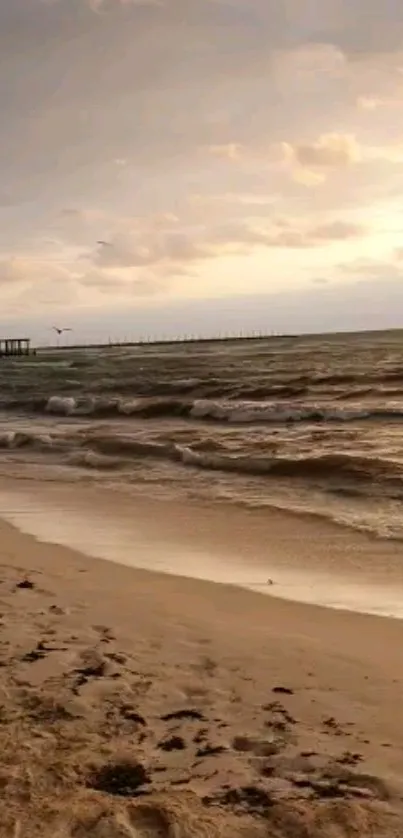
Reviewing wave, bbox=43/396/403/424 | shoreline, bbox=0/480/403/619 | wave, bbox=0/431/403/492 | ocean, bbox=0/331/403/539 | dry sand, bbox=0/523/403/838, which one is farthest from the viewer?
wave, bbox=43/396/403/424

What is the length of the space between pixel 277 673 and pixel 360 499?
250 inches

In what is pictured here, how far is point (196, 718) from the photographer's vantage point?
3932 mm

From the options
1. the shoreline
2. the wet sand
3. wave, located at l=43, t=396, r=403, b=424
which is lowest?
the shoreline

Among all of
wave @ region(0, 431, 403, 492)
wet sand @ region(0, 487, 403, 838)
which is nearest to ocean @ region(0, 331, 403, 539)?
wave @ region(0, 431, 403, 492)

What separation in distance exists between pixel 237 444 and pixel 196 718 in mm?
12431

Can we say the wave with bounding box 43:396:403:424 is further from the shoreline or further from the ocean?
the shoreline

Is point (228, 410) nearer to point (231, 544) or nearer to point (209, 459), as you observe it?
point (209, 459)

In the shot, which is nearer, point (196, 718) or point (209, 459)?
point (196, 718)

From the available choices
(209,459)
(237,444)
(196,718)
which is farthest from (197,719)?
(237,444)

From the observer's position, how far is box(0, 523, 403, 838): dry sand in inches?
A: 122

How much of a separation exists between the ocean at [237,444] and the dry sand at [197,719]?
361 centimetres

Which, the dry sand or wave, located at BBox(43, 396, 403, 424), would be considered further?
wave, located at BBox(43, 396, 403, 424)

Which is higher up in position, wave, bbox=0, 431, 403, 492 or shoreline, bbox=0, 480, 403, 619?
wave, bbox=0, 431, 403, 492

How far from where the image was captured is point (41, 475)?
541 inches
